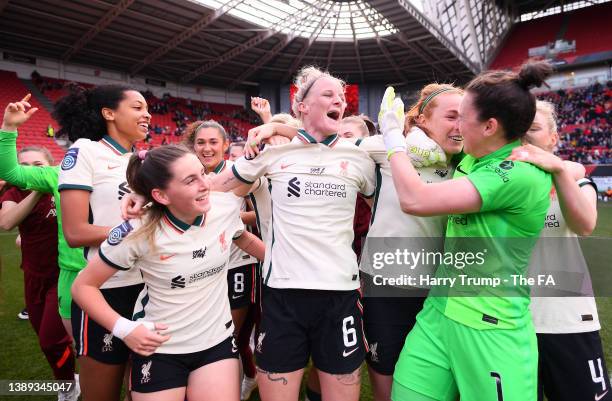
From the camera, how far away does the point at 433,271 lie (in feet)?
7.00

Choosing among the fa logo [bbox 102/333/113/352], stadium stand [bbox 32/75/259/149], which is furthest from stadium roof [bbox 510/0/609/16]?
the fa logo [bbox 102/333/113/352]

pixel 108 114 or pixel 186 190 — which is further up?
pixel 108 114

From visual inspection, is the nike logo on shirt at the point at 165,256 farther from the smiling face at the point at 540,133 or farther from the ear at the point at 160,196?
the smiling face at the point at 540,133

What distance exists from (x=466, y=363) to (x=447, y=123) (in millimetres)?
1220

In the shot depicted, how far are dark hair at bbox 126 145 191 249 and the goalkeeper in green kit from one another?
1.12 m

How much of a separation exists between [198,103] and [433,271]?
31309 millimetres

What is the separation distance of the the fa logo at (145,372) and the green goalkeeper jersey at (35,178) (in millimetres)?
887

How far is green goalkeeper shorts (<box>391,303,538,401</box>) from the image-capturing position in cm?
160

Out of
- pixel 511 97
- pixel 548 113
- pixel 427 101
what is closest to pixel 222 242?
pixel 427 101

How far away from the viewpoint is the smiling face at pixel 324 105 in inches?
87.3

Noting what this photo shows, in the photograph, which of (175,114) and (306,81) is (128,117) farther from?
(175,114)

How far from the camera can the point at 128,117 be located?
2521mm

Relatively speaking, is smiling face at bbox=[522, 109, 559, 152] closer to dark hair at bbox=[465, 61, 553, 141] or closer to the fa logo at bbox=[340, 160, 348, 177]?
dark hair at bbox=[465, 61, 553, 141]

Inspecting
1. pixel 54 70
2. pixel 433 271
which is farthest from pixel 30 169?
pixel 54 70
